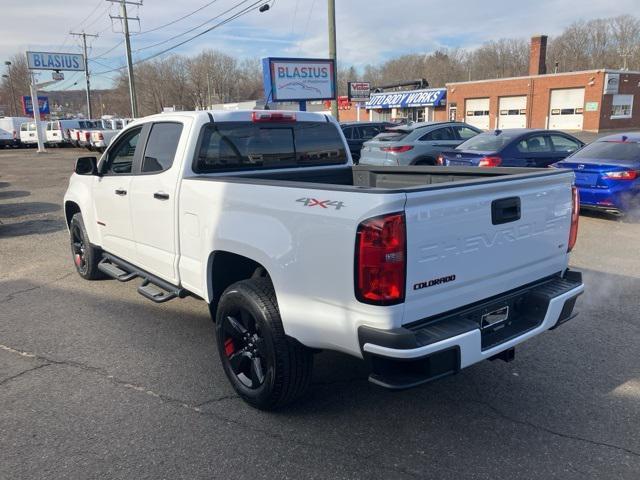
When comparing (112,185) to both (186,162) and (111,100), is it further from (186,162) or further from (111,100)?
(111,100)

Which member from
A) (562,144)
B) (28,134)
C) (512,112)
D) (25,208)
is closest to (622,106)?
(512,112)

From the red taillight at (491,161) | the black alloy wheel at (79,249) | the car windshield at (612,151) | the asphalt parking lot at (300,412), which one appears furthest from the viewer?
the red taillight at (491,161)

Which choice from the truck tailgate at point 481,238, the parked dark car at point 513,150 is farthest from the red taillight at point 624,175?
the truck tailgate at point 481,238

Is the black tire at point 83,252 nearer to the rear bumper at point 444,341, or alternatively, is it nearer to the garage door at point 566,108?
the rear bumper at point 444,341

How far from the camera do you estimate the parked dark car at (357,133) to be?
17.6 metres

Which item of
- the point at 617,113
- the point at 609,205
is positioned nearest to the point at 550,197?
the point at 609,205

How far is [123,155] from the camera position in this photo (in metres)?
5.23

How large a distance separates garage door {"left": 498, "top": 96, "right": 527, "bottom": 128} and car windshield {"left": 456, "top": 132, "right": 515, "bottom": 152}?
3665 centimetres

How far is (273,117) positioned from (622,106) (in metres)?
46.2

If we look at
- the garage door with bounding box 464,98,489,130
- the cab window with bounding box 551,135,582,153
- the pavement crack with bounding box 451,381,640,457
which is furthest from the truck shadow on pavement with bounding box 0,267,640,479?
the garage door with bounding box 464,98,489,130

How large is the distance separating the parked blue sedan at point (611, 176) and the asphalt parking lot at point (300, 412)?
4387 millimetres

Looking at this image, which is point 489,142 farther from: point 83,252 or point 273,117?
point 83,252

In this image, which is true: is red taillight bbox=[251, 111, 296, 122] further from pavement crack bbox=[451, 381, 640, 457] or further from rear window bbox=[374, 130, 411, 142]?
rear window bbox=[374, 130, 411, 142]

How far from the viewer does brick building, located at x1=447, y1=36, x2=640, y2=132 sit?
40.5 meters
